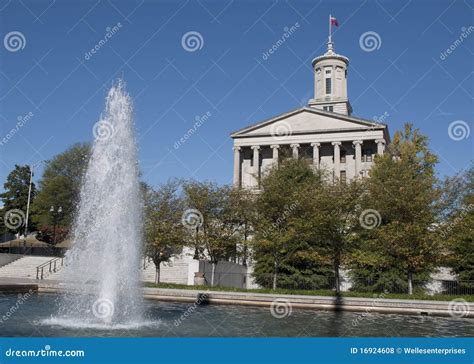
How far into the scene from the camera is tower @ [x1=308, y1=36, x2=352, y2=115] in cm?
7462

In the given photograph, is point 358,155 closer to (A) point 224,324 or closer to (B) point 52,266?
(B) point 52,266

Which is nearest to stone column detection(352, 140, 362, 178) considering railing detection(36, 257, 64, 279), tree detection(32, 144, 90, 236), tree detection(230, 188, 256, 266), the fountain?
tree detection(230, 188, 256, 266)

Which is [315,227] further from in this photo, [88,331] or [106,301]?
[88,331]

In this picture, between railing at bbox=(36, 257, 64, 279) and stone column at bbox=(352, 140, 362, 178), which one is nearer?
railing at bbox=(36, 257, 64, 279)

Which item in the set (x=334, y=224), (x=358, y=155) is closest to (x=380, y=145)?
(x=358, y=155)

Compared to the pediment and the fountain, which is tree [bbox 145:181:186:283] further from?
the pediment

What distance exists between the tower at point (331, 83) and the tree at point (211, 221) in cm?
3948

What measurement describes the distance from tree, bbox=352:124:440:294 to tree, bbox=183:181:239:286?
Answer: 9485 millimetres

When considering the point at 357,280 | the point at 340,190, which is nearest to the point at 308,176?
the point at 340,190

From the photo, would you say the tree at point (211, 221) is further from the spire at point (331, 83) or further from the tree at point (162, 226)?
the spire at point (331, 83)

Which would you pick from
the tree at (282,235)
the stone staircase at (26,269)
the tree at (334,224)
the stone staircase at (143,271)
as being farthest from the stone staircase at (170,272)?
the tree at (334,224)

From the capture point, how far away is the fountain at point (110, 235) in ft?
56.4

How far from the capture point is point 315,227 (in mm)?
32094

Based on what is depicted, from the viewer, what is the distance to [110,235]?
17.7m
